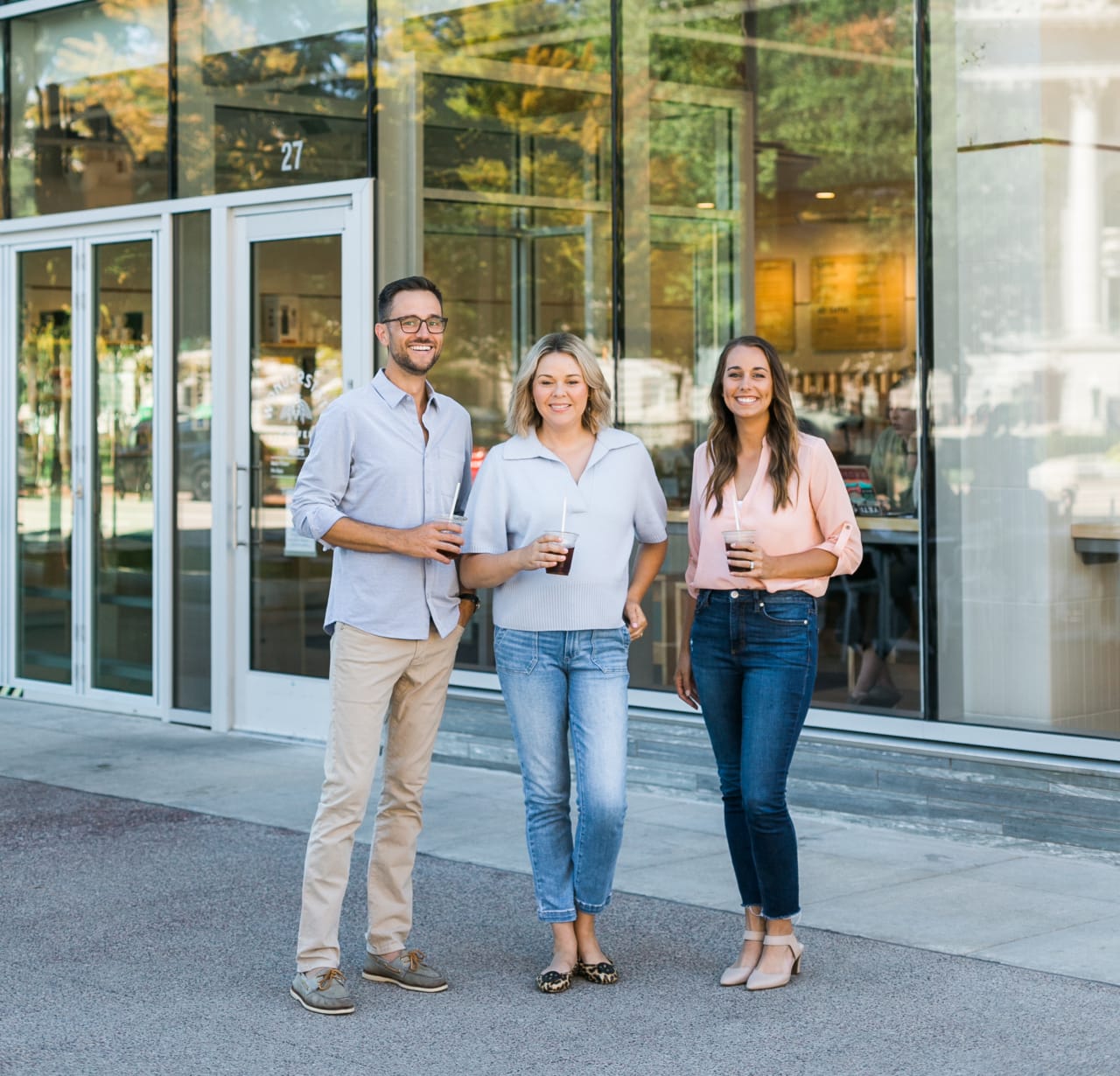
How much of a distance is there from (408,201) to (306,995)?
5.55 metres

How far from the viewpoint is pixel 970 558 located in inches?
297

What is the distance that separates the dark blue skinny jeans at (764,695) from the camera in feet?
16.7

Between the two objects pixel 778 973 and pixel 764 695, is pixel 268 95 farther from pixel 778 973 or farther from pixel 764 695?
pixel 778 973

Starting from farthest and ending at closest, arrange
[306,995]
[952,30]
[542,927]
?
[952,30] → [542,927] → [306,995]

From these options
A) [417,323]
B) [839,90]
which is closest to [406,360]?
[417,323]

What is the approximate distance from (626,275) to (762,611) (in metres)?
4.47

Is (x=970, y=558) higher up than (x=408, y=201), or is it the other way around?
(x=408, y=201)

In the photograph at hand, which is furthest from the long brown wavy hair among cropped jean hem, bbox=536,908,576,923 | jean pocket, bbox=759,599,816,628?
cropped jean hem, bbox=536,908,576,923

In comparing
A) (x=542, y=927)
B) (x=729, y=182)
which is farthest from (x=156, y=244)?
(x=542, y=927)

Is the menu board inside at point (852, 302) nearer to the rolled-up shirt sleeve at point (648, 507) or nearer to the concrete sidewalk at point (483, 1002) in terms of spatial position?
the concrete sidewalk at point (483, 1002)

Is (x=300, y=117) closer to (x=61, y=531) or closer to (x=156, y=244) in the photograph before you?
(x=156, y=244)

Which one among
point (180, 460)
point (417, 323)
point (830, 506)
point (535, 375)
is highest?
point (417, 323)

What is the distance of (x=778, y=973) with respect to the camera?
511 centimetres

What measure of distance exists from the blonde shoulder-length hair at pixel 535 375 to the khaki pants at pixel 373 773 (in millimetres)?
630
